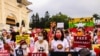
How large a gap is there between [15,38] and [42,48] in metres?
4.51

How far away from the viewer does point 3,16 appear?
1836 inches

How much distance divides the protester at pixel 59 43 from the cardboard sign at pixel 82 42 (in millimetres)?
825

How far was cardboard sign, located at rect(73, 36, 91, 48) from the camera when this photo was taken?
13.1 m

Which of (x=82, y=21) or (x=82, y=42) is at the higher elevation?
(x=82, y=21)

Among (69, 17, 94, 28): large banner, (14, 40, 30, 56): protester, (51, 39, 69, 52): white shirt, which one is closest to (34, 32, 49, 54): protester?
(51, 39, 69, 52): white shirt

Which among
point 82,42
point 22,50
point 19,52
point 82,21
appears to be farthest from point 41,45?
point 82,21

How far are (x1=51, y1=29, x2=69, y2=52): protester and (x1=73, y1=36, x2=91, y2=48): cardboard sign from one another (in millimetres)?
825

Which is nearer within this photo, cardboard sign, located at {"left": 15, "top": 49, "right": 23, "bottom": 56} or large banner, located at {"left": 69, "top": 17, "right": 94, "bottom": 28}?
cardboard sign, located at {"left": 15, "top": 49, "right": 23, "bottom": 56}

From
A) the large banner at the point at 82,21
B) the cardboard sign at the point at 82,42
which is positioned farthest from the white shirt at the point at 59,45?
the large banner at the point at 82,21

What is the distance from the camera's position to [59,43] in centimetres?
1251

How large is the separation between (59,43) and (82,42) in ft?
3.35

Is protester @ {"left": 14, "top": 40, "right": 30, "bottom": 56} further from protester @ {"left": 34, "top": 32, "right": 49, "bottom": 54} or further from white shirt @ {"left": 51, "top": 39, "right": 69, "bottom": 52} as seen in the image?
white shirt @ {"left": 51, "top": 39, "right": 69, "bottom": 52}

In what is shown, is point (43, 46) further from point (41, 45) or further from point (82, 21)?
point (82, 21)

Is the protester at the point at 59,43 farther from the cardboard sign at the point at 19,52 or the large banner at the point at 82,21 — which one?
the large banner at the point at 82,21
